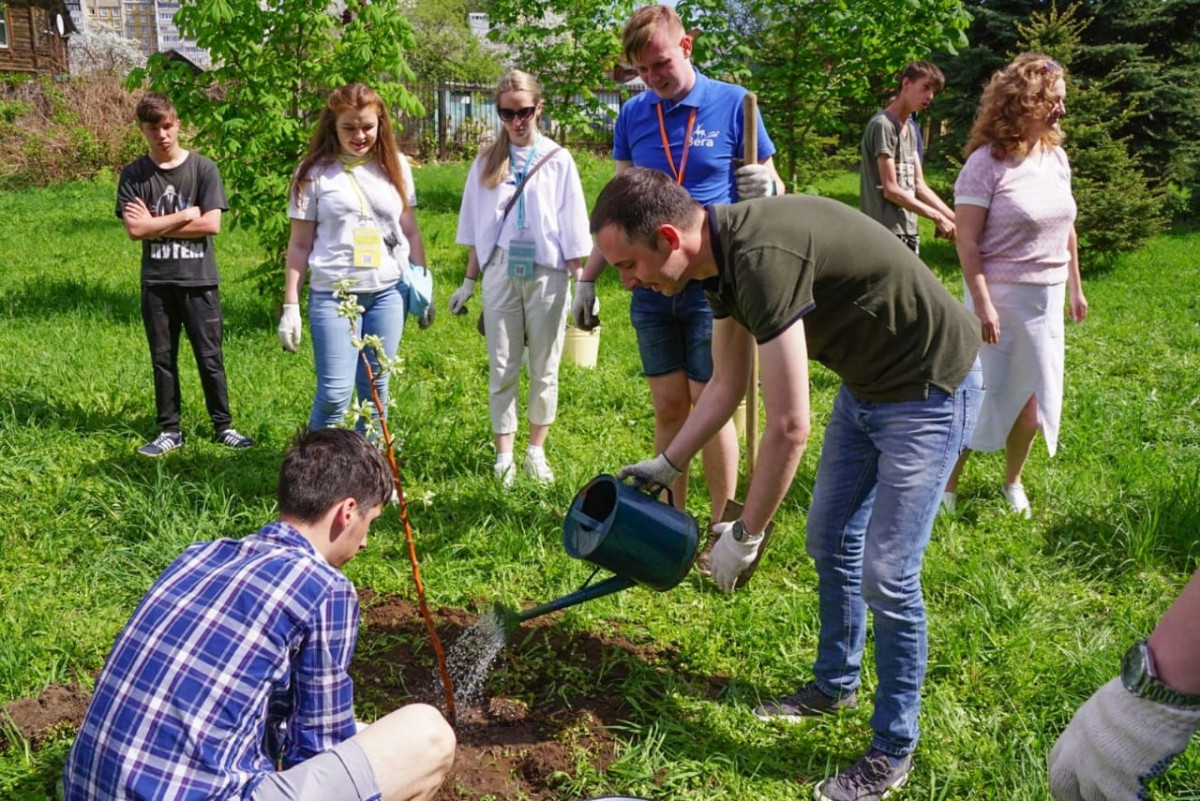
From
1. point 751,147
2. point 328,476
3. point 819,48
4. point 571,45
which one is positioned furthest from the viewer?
point 571,45

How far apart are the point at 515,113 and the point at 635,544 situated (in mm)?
2226

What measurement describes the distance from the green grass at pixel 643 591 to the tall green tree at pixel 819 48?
3.33 meters

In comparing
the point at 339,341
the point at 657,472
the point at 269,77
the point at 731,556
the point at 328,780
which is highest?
the point at 269,77

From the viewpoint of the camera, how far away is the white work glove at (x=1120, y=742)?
44.2 inches

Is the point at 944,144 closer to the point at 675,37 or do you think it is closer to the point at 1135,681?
the point at 675,37

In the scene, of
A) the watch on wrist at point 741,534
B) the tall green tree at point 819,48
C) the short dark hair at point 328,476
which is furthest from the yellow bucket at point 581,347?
the short dark hair at point 328,476

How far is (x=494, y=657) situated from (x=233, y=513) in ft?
5.02

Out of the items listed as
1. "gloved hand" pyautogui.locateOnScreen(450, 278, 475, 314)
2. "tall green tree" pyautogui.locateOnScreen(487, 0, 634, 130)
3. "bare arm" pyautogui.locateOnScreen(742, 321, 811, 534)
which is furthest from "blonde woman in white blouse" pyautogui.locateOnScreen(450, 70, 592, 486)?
"tall green tree" pyautogui.locateOnScreen(487, 0, 634, 130)

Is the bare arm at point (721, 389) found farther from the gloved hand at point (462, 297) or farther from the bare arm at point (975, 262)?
the gloved hand at point (462, 297)

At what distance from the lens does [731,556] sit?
2.62 meters

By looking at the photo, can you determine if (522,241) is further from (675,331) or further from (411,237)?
(675,331)

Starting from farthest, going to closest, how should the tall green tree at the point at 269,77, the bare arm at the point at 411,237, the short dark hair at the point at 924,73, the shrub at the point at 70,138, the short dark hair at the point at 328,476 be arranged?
1. the shrub at the point at 70,138
2. the tall green tree at the point at 269,77
3. the short dark hair at the point at 924,73
4. the bare arm at the point at 411,237
5. the short dark hair at the point at 328,476

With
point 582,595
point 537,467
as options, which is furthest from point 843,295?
point 537,467

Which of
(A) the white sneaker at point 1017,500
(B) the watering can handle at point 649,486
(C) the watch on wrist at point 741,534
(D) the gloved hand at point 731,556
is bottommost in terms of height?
(A) the white sneaker at point 1017,500
